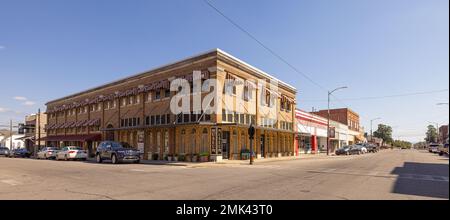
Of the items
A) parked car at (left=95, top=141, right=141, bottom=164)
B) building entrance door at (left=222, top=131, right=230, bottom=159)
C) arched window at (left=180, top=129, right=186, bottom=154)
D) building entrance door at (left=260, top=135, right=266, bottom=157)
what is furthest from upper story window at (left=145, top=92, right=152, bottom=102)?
building entrance door at (left=260, top=135, right=266, bottom=157)

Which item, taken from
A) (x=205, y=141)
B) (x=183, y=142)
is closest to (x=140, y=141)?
(x=183, y=142)

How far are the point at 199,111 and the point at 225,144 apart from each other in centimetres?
369

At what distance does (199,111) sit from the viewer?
3070 cm

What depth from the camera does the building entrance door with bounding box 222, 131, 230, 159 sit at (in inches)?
1226

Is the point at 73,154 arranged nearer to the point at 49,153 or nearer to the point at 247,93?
the point at 49,153

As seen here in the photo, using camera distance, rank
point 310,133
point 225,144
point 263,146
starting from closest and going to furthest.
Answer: point 225,144 < point 263,146 < point 310,133

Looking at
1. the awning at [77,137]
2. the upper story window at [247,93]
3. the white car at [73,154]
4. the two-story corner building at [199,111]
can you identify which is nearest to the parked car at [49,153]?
the white car at [73,154]

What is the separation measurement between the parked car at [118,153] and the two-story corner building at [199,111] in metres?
4.11

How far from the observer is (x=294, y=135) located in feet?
149

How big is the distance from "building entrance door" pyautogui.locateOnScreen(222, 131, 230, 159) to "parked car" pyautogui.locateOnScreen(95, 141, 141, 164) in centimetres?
710

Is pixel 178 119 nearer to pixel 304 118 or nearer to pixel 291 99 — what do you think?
pixel 291 99

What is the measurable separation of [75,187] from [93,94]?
124 feet

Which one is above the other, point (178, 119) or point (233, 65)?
point (233, 65)
